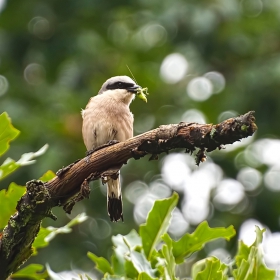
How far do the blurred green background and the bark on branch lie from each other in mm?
4416

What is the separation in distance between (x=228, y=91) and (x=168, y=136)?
5814 mm

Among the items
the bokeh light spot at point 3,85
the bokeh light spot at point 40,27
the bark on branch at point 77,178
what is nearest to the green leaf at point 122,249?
the bark on branch at point 77,178

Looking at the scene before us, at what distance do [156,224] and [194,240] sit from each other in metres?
0.20

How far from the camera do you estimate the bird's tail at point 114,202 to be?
15.4 ft

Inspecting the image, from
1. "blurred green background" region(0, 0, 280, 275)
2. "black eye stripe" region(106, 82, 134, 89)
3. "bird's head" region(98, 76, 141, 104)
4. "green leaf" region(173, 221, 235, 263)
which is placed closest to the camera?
"green leaf" region(173, 221, 235, 263)

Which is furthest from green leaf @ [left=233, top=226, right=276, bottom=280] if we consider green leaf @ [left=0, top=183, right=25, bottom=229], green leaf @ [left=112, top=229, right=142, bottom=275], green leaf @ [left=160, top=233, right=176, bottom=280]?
green leaf @ [left=0, top=183, right=25, bottom=229]

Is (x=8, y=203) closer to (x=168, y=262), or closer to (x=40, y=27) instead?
(x=168, y=262)

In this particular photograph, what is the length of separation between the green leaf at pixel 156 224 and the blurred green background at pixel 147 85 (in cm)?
438

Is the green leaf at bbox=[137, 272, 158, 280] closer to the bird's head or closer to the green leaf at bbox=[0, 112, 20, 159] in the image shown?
the green leaf at bbox=[0, 112, 20, 159]

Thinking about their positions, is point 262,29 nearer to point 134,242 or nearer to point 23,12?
point 23,12

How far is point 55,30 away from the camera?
32.0ft

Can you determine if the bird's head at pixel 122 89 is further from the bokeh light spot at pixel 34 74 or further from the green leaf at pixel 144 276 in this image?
the bokeh light spot at pixel 34 74

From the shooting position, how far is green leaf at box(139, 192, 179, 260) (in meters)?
3.09

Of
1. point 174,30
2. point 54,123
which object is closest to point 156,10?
point 174,30
